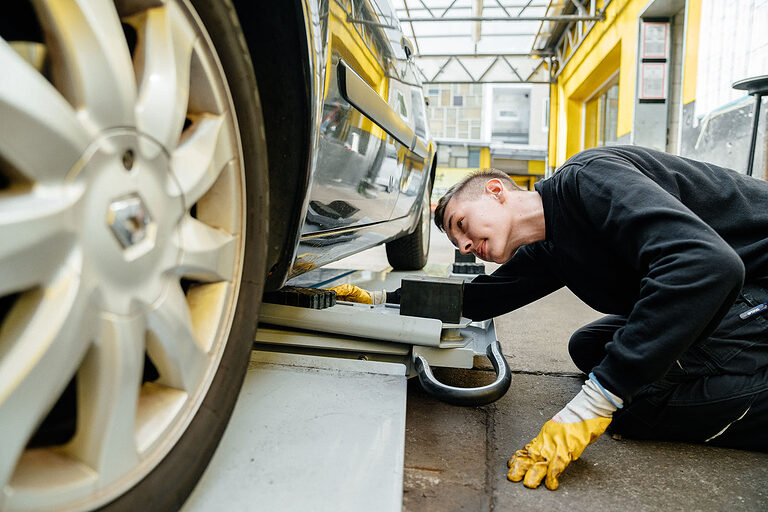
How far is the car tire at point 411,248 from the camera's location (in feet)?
10.8

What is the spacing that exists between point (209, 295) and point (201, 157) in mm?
208

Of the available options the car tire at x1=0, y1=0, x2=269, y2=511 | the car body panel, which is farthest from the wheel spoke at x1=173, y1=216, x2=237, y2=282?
the car body panel

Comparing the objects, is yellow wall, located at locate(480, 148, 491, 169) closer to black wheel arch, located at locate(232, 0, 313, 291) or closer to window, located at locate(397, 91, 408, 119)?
window, located at locate(397, 91, 408, 119)

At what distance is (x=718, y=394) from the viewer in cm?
124

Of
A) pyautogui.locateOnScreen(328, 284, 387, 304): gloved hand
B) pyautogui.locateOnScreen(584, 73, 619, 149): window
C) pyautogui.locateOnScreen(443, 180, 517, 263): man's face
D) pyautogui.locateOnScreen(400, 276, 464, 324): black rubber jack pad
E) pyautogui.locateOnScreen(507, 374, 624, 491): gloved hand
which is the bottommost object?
pyautogui.locateOnScreen(507, 374, 624, 491): gloved hand

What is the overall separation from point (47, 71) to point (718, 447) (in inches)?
58.8

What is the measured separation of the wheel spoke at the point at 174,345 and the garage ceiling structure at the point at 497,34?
8234 millimetres

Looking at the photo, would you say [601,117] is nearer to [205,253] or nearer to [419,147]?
[419,147]

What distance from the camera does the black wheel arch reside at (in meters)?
0.87

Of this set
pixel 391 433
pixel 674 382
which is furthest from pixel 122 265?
pixel 674 382

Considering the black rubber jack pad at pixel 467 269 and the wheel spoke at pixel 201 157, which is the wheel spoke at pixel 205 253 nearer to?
the wheel spoke at pixel 201 157

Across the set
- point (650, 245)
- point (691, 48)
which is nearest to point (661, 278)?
point (650, 245)

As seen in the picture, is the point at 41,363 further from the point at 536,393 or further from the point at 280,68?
the point at 536,393

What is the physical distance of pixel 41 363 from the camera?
53cm
